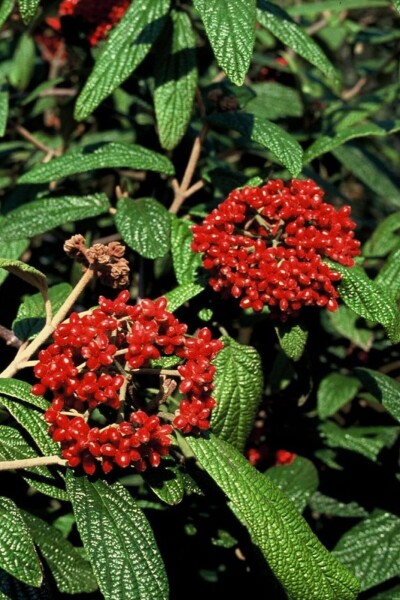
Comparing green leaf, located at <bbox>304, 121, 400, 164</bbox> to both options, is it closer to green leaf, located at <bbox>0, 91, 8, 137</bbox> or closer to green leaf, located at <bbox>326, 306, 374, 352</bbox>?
green leaf, located at <bbox>326, 306, 374, 352</bbox>

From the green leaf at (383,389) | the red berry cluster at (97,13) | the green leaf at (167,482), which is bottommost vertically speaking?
the green leaf at (383,389)

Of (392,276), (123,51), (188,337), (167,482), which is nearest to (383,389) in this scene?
(392,276)

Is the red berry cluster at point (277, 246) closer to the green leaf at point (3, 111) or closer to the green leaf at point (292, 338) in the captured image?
the green leaf at point (292, 338)

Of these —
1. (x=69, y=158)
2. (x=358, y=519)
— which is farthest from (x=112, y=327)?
(x=358, y=519)

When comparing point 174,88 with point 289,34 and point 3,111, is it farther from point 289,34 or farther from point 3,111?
point 3,111

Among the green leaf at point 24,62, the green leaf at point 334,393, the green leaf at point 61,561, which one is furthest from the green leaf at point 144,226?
the green leaf at point 24,62

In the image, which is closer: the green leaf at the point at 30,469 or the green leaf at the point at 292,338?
the green leaf at the point at 30,469
